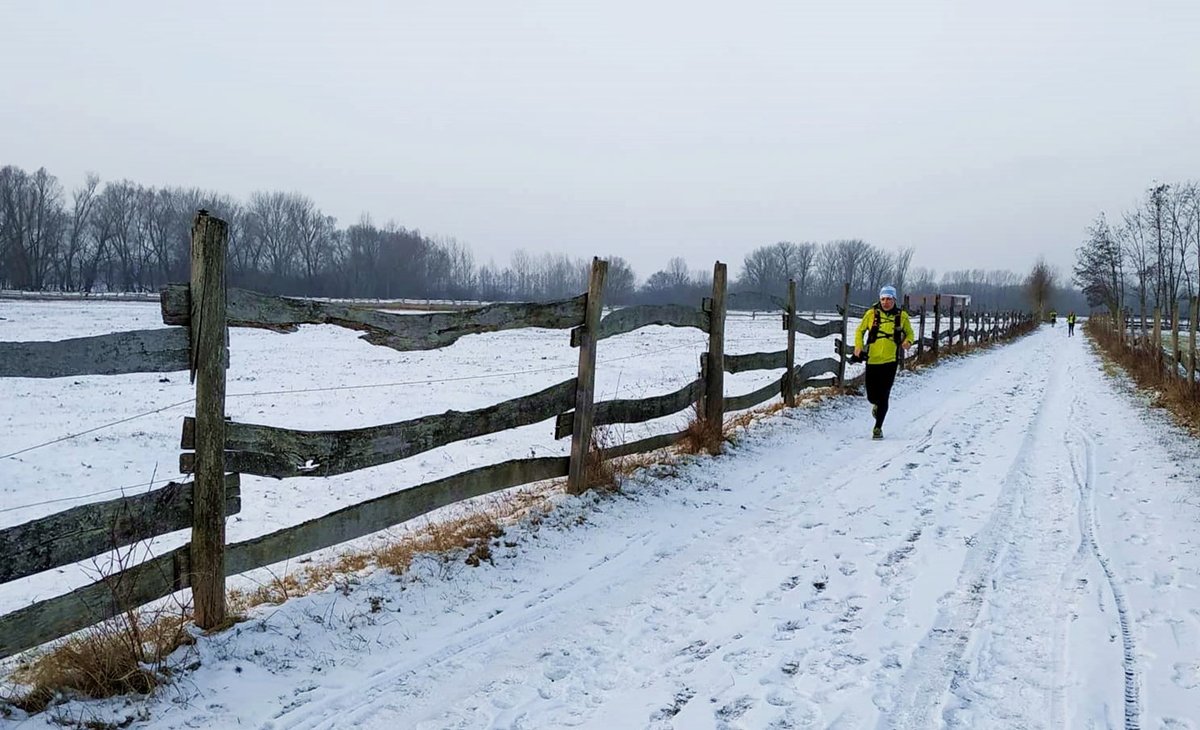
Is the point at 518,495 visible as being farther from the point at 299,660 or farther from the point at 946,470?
the point at 946,470

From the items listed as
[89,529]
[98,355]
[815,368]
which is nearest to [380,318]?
[98,355]

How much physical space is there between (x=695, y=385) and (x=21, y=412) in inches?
469

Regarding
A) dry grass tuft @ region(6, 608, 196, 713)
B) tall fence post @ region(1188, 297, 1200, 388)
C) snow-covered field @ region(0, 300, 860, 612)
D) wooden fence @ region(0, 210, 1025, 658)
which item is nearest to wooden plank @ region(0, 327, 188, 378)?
wooden fence @ region(0, 210, 1025, 658)

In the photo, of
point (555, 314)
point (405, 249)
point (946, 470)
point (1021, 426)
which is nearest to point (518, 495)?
point (555, 314)

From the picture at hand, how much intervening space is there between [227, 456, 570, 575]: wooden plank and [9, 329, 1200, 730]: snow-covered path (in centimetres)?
31

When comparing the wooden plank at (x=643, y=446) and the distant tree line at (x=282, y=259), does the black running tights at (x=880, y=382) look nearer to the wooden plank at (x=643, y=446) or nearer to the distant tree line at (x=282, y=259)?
the wooden plank at (x=643, y=446)

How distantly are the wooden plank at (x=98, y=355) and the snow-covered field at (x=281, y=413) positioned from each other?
1.67 metres

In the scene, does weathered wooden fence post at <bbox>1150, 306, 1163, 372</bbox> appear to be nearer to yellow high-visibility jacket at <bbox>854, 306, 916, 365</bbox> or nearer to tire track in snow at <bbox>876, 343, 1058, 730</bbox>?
yellow high-visibility jacket at <bbox>854, 306, 916, 365</bbox>

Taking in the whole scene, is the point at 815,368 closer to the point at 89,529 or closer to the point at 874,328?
the point at 874,328

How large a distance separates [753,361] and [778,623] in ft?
17.5

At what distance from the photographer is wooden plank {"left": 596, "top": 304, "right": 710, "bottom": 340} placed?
19.6 feet

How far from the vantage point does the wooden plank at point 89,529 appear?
2.63 meters

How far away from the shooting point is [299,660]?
3.23 m

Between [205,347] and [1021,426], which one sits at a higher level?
[205,347]
